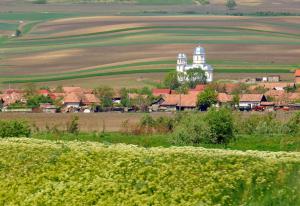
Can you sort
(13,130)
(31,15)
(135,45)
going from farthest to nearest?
(31,15) → (135,45) → (13,130)

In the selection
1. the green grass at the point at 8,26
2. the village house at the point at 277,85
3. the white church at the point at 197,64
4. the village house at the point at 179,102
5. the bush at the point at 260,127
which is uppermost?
the green grass at the point at 8,26

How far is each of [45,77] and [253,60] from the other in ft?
68.6

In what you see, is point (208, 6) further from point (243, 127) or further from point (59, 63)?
point (243, 127)

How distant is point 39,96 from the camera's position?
72.0 meters

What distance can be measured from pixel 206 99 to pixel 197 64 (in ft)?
92.6

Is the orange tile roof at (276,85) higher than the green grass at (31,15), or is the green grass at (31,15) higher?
the green grass at (31,15)

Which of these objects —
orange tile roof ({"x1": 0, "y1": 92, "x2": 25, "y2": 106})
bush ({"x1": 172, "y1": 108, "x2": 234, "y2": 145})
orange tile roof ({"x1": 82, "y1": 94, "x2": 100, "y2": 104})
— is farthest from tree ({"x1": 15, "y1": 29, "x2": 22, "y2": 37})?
bush ({"x1": 172, "y1": 108, "x2": 234, "y2": 145})

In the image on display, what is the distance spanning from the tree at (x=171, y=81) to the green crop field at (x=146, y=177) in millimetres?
65738

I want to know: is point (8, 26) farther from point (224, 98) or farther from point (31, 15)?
point (224, 98)

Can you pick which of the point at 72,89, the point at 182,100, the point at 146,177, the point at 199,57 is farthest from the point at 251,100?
the point at 146,177

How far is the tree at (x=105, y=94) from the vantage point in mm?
71750

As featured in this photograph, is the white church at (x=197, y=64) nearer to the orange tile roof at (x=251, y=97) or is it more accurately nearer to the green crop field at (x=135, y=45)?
the green crop field at (x=135, y=45)

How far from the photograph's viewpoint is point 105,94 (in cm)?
7494

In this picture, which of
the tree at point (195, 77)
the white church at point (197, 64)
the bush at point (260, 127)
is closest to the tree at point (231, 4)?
the white church at point (197, 64)
